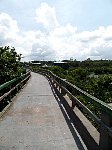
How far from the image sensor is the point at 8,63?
18.7 m

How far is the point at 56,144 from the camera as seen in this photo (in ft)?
23.9

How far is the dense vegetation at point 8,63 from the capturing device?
1789 centimetres

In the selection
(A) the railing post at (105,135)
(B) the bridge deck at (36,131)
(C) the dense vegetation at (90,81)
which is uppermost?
(A) the railing post at (105,135)

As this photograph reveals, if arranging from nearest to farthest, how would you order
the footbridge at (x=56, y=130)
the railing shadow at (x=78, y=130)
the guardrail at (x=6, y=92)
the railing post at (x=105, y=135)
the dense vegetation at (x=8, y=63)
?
the railing post at (x=105, y=135) < the footbridge at (x=56, y=130) < the railing shadow at (x=78, y=130) < the guardrail at (x=6, y=92) < the dense vegetation at (x=8, y=63)

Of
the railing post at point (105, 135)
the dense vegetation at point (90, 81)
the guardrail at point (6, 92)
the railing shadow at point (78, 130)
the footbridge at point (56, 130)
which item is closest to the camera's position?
the railing post at point (105, 135)

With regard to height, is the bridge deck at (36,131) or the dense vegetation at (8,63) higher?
the dense vegetation at (8,63)

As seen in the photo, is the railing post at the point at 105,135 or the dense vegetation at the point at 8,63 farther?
the dense vegetation at the point at 8,63

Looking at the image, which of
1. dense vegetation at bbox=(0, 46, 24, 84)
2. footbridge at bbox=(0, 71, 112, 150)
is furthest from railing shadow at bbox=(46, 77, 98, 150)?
dense vegetation at bbox=(0, 46, 24, 84)

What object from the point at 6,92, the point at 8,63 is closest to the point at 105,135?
the point at 6,92

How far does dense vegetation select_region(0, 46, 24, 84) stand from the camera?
17891 millimetres

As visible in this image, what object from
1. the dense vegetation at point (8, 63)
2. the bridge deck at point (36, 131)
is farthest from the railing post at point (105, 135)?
the dense vegetation at point (8, 63)

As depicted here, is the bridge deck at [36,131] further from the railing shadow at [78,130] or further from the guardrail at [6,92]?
the guardrail at [6,92]

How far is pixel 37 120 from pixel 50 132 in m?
1.66

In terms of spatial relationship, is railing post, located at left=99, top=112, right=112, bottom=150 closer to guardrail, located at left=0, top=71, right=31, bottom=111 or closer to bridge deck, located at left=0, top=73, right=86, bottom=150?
bridge deck, located at left=0, top=73, right=86, bottom=150
